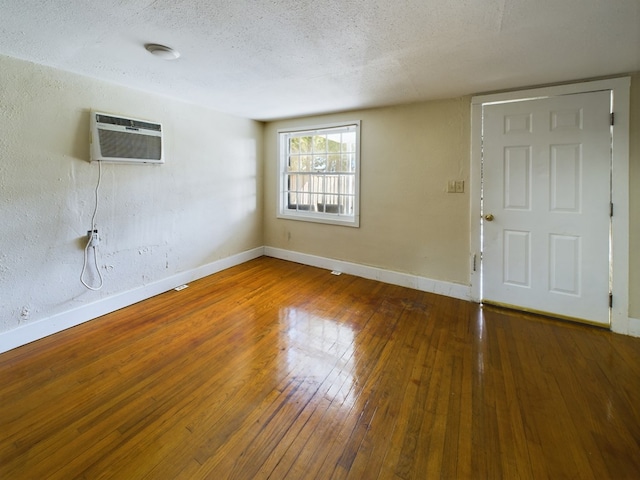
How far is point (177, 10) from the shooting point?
1568 mm

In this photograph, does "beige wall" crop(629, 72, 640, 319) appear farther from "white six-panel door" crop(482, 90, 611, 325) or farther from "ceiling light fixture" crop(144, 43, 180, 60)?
"ceiling light fixture" crop(144, 43, 180, 60)

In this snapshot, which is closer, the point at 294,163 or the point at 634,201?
the point at 634,201

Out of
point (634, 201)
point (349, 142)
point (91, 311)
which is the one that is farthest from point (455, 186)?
point (91, 311)

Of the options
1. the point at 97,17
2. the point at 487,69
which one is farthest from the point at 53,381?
the point at 487,69

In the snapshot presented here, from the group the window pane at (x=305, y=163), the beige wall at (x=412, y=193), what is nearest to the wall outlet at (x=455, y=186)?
the beige wall at (x=412, y=193)

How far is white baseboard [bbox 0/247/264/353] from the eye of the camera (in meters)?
2.29

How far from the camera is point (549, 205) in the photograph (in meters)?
2.71

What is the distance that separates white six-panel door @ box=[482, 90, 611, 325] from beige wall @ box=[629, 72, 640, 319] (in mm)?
140

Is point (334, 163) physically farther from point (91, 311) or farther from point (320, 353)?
point (91, 311)

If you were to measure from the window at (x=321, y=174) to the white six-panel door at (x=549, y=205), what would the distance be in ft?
5.21

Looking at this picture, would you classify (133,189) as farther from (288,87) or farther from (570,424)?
(570,424)

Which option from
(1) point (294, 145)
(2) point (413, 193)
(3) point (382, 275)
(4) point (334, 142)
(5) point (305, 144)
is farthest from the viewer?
(1) point (294, 145)

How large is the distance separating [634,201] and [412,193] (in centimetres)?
184

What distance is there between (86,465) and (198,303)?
1.81 m
